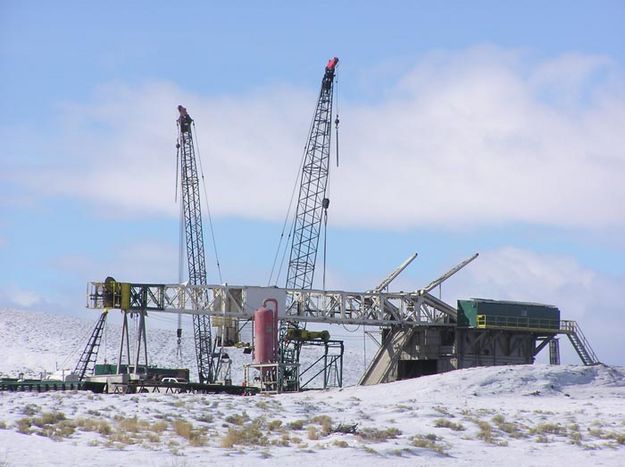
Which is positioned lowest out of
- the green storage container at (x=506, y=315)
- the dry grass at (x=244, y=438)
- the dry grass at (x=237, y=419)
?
the dry grass at (x=244, y=438)

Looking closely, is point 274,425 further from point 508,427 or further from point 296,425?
point 508,427

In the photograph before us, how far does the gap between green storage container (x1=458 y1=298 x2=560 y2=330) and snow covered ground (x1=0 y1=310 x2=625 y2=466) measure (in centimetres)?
2849

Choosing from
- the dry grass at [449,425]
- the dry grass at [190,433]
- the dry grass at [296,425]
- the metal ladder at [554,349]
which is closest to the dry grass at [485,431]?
the dry grass at [449,425]

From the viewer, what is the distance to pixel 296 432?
3375cm

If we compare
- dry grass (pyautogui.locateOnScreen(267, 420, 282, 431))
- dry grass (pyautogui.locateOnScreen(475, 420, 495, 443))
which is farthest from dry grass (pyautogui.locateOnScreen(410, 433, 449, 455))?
dry grass (pyautogui.locateOnScreen(267, 420, 282, 431))

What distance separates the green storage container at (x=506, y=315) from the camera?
78.2 meters

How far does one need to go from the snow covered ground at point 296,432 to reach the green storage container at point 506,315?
28485mm

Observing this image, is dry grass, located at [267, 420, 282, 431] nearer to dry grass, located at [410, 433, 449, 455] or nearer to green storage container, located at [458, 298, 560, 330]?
dry grass, located at [410, 433, 449, 455]

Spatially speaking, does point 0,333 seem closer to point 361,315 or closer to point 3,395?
point 361,315

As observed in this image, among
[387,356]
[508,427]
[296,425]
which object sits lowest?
[508,427]

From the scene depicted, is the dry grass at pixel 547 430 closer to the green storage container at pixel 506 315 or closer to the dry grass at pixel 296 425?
the dry grass at pixel 296 425

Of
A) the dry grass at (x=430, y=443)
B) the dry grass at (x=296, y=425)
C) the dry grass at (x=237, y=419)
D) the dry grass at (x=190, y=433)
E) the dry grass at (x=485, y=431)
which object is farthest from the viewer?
the dry grass at (x=237, y=419)

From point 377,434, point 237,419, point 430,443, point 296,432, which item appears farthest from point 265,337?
point 430,443

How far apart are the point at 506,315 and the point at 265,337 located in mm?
21609
